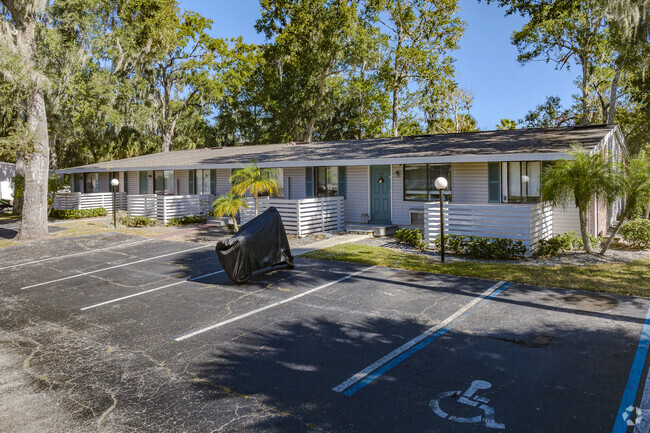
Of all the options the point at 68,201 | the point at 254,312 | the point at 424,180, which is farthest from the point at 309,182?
the point at 68,201

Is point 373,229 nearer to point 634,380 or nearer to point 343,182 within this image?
point 343,182

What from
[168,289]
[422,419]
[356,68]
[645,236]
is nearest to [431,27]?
[356,68]

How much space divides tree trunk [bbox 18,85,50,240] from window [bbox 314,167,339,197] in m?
10.2

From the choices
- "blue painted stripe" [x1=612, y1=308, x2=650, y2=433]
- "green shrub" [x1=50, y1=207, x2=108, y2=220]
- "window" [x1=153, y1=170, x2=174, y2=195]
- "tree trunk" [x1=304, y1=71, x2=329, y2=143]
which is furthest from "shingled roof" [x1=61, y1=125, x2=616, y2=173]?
"tree trunk" [x1=304, y1=71, x2=329, y2=143]

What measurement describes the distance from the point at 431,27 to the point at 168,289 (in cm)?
2893

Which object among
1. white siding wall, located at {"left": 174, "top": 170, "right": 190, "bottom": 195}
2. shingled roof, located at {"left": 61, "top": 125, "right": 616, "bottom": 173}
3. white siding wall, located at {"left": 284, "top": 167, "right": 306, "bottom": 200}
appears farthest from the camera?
white siding wall, located at {"left": 174, "top": 170, "right": 190, "bottom": 195}

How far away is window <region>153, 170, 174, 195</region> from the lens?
75.9ft

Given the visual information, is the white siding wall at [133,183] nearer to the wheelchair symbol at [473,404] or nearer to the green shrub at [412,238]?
the green shrub at [412,238]

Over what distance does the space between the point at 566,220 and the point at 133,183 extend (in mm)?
21680

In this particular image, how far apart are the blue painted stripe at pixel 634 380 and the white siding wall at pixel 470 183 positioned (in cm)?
842

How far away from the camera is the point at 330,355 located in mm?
5383

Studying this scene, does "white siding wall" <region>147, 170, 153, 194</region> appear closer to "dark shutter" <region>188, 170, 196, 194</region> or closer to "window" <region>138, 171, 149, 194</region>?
"window" <region>138, 171, 149, 194</region>

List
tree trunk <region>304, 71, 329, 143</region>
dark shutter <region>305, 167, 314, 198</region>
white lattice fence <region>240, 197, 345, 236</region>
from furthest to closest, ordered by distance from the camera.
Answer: tree trunk <region>304, 71, 329, 143</region> → dark shutter <region>305, 167, 314, 198</region> → white lattice fence <region>240, 197, 345, 236</region>

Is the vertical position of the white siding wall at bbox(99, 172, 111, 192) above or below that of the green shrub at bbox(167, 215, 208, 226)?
above
